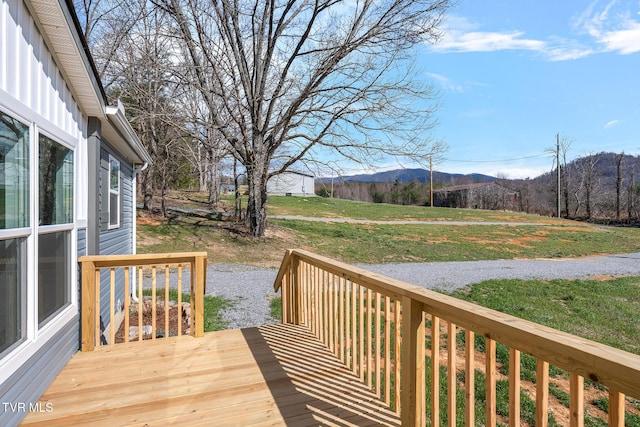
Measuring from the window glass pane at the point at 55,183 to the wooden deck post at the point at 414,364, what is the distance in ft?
8.51

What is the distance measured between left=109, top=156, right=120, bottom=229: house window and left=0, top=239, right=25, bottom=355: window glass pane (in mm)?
3300

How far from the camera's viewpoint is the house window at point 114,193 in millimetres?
5182

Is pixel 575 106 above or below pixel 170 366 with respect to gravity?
above

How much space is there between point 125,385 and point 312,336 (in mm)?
1717

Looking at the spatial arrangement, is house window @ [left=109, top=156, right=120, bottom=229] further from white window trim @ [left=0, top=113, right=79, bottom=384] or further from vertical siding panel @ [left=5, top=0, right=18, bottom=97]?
vertical siding panel @ [left=5, top=0, right=18, bottom=97]

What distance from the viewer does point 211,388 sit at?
2512 millimetres

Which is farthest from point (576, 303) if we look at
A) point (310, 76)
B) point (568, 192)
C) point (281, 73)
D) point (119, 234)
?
point (568, 192)

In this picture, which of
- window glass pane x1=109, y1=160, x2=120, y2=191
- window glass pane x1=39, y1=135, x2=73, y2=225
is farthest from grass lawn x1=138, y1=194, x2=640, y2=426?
window glass pane x1=39, y1=135, x2=73, y2=225

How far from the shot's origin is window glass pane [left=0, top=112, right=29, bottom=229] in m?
1.89

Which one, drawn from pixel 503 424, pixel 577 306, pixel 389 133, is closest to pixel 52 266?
pixel 503 424

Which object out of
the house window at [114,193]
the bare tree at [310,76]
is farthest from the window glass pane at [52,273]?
the bare tree at [310,76]

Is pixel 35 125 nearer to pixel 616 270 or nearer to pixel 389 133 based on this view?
pixel 389 133

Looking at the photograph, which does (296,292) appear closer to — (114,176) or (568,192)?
(114,176)

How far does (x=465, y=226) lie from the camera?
21141mm
